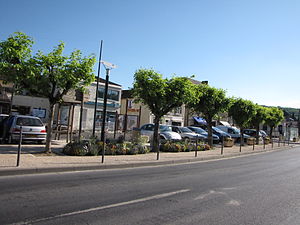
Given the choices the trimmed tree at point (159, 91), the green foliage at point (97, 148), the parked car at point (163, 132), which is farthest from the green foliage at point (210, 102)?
the green foliage at point (97, 148)

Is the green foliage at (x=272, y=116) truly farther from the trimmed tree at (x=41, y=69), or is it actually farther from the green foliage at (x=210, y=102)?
the trimmed tree at (x=41, y=69)

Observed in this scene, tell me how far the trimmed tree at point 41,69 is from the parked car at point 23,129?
224 centimetres

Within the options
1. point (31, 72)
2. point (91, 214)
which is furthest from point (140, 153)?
point (91, 214)

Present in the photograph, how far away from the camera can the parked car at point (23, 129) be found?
12820mm

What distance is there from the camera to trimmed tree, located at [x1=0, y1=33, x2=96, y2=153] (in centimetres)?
1003

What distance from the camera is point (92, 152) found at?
38.2ft

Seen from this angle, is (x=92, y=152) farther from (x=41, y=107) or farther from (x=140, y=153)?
(x=41, y=107)

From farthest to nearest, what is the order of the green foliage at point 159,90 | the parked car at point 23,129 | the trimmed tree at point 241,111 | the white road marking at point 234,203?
the trimmed tree at point 241,111 < the green foliage at point 159,90 < the parked car at point 23,129 < the white road marking at point 234,203

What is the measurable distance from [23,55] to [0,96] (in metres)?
13.0

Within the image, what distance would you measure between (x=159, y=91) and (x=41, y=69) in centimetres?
623

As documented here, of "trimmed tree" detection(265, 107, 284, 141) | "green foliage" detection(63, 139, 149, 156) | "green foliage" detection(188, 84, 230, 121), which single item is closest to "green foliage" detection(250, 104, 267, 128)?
"trimmed tree" detection(265, 107, 284, 141)

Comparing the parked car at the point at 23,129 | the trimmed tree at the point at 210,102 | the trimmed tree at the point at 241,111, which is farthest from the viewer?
the trimmed tree at the point at 241,111

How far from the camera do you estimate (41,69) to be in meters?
10.6

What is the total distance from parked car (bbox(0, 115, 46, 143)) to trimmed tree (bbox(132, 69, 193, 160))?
18.5 feet
